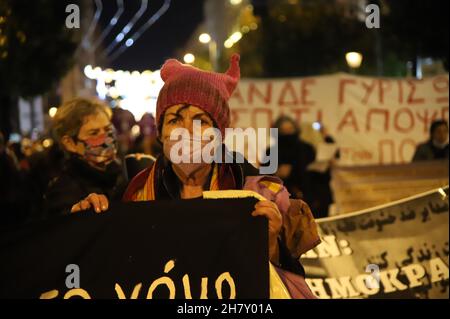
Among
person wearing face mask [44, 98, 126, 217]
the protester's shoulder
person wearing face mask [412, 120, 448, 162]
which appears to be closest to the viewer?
→ the protester's shoulder

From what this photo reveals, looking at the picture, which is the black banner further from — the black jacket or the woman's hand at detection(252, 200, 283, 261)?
the black jacket

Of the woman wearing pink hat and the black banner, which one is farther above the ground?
the woman wearing pink hat

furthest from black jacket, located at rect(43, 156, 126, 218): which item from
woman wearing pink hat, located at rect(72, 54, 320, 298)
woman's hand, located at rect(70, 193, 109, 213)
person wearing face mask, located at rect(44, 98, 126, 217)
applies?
woman's hand, located at rect(70, 193, 109, 213)

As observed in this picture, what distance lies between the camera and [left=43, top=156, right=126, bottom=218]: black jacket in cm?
401

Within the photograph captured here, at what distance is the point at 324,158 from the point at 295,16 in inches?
1387

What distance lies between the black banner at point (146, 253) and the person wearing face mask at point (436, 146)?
282 inches

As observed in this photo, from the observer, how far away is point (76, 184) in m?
4.24

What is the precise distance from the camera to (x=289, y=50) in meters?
45.6

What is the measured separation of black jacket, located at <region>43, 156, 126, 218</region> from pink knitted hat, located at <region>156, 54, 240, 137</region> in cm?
90

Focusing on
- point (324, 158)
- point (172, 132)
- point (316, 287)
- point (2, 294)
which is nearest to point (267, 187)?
point (172, 132)

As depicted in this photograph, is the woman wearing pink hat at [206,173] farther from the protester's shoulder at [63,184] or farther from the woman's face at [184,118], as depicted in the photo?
the protester's shoulder at [63,184]

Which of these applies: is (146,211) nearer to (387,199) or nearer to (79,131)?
(79,131)

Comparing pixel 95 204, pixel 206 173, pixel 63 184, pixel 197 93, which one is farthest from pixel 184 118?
pixel 63 184

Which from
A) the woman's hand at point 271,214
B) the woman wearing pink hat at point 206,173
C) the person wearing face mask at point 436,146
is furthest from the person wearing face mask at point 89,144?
the person wearing face mask at point 436,146
